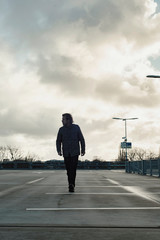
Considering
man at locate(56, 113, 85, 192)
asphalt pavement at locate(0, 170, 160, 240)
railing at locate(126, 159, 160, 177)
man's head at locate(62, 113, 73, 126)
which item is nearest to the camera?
asphalt pavement at locate(0, 170, 160, 240)

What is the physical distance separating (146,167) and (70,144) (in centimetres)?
1828

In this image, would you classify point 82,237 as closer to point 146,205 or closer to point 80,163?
point 146,205

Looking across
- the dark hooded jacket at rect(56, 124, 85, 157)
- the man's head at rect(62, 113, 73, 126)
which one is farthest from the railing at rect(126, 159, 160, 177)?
the man's head at rect(62, 113, 73, 126)

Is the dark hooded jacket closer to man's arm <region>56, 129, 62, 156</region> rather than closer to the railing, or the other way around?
man's arm <region>56, 129, 62, 156</region>

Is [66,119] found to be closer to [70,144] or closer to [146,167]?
[70,144]

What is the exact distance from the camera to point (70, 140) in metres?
8.65

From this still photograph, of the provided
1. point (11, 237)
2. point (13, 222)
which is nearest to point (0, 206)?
point (13, 222)

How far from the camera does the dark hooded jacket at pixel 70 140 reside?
339 inches

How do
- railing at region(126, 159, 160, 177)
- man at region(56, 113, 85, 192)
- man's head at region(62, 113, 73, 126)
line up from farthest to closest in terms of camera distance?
railing at region(126, 159, 160, 177)
man's head at region(62, 113, 73, 126)
man at region(56, 113, 85, 192)

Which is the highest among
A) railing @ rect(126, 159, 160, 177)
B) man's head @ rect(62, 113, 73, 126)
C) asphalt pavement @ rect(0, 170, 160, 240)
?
man's head @ rect(62, 113, 73, 126)

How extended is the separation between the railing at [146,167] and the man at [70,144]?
13.7 meters

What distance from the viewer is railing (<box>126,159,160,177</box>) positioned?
2251 cm

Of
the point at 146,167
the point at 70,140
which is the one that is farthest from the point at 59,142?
the point at 146,167

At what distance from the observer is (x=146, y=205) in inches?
237
